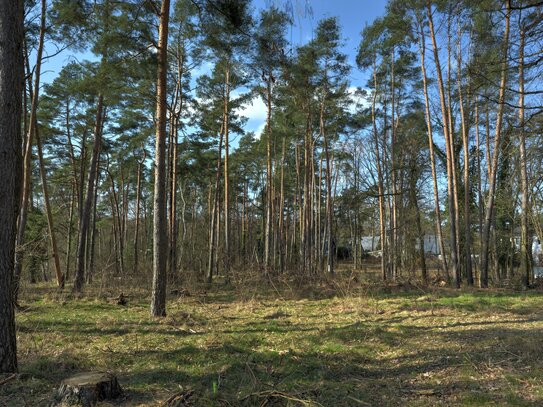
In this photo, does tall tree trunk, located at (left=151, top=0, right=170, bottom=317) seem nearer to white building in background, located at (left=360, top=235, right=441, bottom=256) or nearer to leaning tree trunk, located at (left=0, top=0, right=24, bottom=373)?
leaning tree trunk, located at (left=0, top=0, right=24, bottom=373)

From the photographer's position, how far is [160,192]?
28.4ft

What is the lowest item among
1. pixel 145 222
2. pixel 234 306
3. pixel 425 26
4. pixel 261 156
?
pixel 234 306

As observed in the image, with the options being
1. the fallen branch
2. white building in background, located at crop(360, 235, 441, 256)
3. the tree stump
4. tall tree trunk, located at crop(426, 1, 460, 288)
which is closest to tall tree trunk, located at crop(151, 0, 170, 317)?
the fallen branch

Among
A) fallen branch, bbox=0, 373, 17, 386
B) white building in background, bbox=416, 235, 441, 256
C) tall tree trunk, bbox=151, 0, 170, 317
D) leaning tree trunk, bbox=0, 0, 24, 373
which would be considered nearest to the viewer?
fallen branch, bbox=0, 373, 17, 386

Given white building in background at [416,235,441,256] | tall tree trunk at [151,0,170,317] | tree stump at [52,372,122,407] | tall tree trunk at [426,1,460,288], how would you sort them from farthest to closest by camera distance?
white building in background at [416,235,441,256] → tall tree trunk at [426,1,460,288] → tall tree trunk at [151,0,170,317] → tree stump at [52,372,122,407]

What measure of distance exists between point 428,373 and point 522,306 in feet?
20.4

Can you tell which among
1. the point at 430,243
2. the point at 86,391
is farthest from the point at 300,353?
the point at 430,243

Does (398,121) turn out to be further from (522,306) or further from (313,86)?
(522,306)

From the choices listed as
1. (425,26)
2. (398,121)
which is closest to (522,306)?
(425,26)

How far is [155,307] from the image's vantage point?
28.9 ft

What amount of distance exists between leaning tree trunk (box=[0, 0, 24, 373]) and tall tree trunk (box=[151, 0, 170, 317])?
3987 mm

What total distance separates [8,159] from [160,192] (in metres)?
4.17

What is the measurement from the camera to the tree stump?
3656mm

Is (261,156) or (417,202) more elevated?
(261,156)
